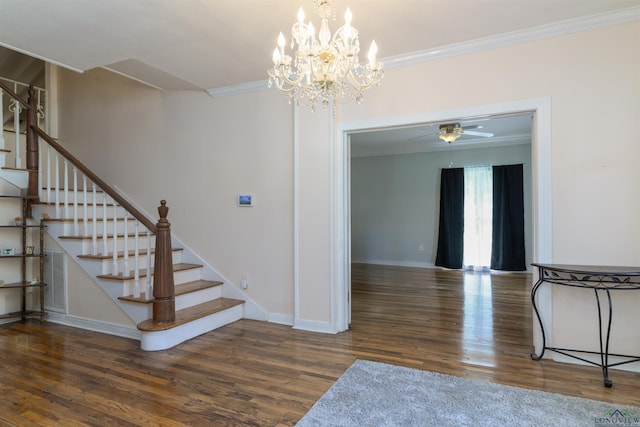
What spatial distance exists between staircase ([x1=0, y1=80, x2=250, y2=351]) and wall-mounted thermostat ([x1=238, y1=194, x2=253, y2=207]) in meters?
0.88

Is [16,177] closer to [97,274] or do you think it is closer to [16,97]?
[16,97]

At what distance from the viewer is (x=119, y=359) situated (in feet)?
9.39

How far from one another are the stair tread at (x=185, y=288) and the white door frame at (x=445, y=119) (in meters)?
1.52

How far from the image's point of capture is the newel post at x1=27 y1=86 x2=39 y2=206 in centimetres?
404

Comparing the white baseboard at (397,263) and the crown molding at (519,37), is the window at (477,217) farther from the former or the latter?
the crown molding at (519,37)

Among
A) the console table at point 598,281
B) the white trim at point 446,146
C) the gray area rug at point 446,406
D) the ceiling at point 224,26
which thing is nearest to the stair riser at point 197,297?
the gray area rug at point 446,406

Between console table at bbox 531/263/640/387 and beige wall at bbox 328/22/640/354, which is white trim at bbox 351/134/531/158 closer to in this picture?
beige wall at bbox 328/22/640/354

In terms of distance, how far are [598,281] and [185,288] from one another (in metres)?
3.78

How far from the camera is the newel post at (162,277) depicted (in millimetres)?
3113

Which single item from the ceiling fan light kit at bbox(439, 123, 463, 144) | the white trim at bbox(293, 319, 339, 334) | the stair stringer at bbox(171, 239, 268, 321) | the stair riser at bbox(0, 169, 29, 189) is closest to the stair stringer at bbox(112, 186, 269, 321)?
the stair stringer at bbox(171, 239, 268, 321)

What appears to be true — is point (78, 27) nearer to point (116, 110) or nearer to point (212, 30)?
point (212, 30)

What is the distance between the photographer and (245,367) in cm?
271

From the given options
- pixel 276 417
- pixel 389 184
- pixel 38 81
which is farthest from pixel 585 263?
pixel 38 81

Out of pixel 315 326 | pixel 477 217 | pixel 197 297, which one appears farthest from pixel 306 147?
pixel 477 217
